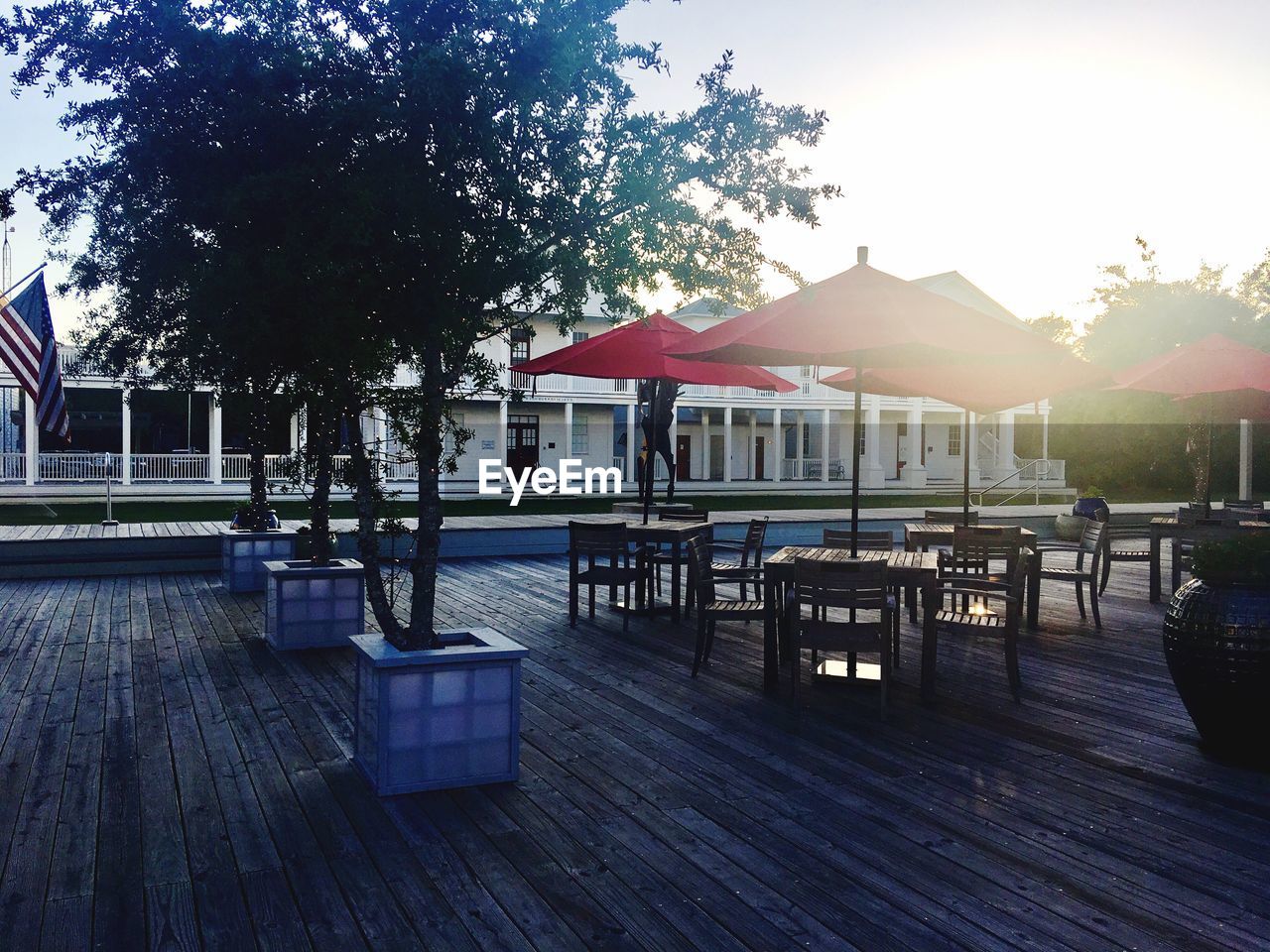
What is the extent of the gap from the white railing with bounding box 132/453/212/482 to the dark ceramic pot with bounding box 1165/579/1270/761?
2624 cm

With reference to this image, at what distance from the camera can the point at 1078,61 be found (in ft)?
31.5

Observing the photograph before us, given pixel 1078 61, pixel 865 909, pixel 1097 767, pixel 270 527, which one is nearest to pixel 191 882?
pixel 865 909

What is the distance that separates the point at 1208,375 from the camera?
370 inches

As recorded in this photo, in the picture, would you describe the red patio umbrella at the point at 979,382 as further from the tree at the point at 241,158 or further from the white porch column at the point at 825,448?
the white porch column at the point at 825,448

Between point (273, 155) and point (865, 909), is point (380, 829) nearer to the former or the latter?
point (865, 909)

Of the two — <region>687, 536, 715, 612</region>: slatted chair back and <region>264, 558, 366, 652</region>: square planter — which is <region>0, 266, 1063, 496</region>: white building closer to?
<region>264, 558, 366, 652</region>: square planter

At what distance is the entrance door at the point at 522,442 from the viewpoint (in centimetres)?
3331

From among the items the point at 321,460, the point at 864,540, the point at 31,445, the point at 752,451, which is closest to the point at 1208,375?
the point at 864,540

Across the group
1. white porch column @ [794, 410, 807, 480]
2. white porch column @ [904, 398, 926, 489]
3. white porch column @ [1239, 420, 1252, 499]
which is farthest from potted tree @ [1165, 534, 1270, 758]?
white porch column @ [794, 410, 807, 480]

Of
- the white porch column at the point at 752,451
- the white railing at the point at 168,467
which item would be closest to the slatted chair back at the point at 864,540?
the white railing at the point at 168,467

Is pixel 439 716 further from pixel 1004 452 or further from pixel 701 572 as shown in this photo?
pixel 1004 452

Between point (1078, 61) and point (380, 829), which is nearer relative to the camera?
point (380, 829)

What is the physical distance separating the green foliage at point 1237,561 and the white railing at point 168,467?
26.3m

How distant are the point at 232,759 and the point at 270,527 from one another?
680cm
